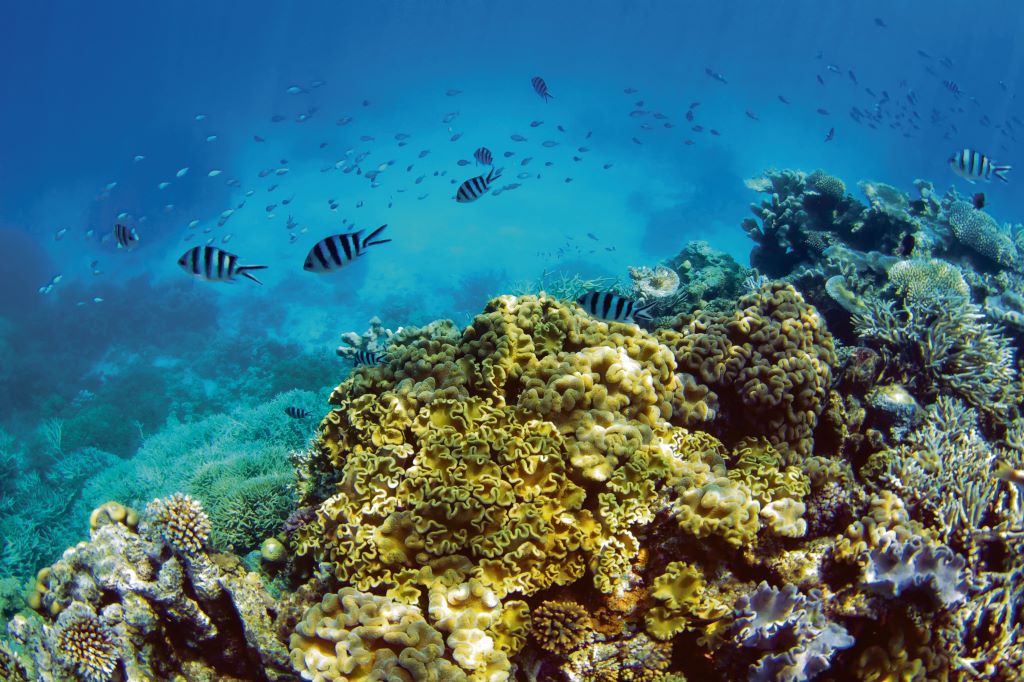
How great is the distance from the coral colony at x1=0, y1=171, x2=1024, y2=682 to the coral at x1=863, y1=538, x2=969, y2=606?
1cm

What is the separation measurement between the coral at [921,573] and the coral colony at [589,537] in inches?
0.6

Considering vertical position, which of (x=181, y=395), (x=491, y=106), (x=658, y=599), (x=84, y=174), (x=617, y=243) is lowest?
(x=658, y=599)

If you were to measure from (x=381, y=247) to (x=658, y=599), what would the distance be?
136ft

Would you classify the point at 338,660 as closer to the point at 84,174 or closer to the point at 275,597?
the point at 275,597

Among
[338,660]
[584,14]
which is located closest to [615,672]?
[338,660]

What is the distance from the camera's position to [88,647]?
3.37 meters

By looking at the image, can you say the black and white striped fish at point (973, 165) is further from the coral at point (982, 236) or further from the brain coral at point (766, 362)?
the brain coral at point (766, 362)

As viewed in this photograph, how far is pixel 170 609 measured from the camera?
3527mm

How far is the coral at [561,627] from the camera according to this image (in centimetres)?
300

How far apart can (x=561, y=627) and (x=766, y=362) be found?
8.79 ft

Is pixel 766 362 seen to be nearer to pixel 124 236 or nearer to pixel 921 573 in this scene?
pixel 921 573

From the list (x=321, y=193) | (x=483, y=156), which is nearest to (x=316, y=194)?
(x=321, y=193)

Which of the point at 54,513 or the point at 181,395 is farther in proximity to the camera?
the point at 181,395

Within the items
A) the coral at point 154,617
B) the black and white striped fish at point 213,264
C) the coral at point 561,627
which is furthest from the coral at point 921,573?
the black and white striped fish at point 213,264
